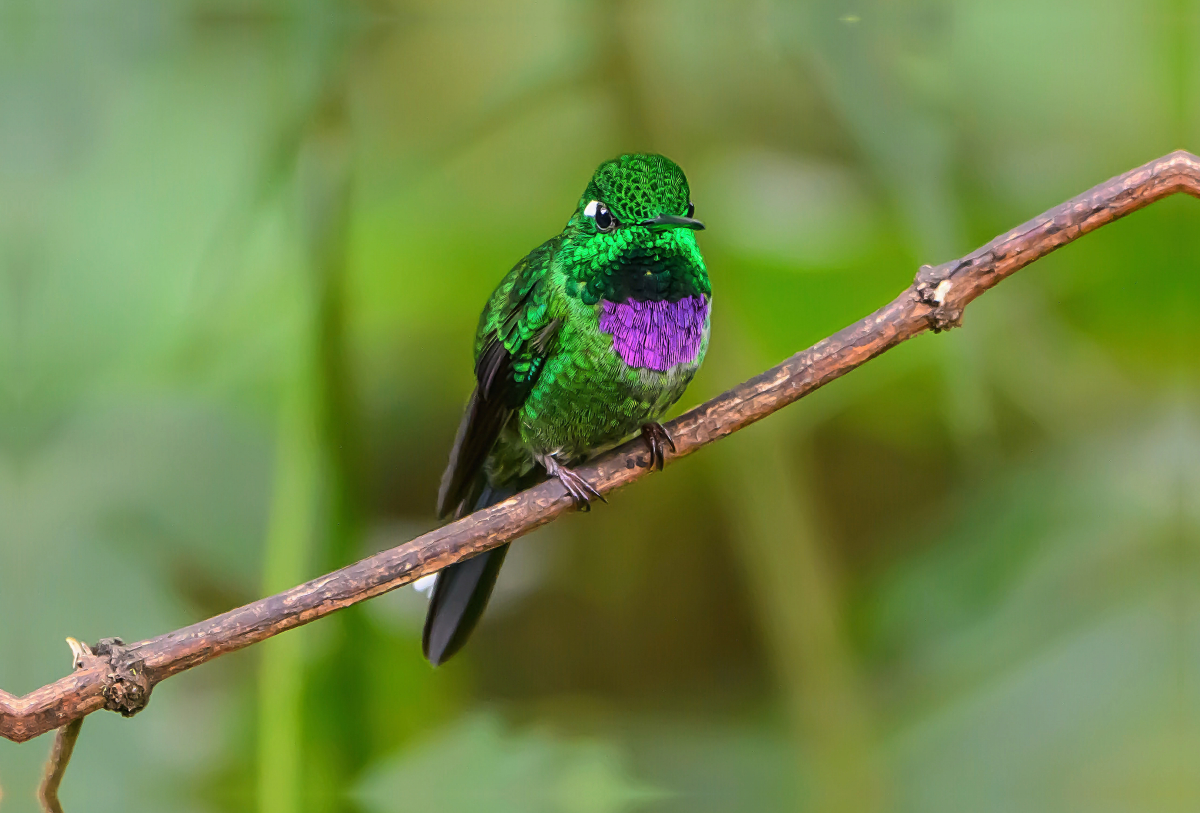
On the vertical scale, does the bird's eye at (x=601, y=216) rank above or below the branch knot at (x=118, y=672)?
above

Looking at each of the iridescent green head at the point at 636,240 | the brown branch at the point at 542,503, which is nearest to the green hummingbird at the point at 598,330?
the iridescent green head at the point at 636,240

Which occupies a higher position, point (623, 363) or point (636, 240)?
point (636, 240)

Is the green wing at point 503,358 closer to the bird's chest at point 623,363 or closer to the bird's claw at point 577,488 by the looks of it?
the bird's chest at point 623,363

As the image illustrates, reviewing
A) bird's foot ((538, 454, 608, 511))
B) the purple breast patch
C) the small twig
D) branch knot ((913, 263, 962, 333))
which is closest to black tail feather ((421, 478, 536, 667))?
bird's foot ((538, 454, 608, 511))

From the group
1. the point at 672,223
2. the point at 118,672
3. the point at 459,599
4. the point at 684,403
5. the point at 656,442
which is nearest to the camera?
the point at 118,672

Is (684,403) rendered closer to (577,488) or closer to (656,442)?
(656,442)

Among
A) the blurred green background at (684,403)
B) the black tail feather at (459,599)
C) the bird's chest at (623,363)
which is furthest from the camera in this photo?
the blurred green background at (684,403)

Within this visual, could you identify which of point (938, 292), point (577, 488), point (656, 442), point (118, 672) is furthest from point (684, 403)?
point (118, 672)
